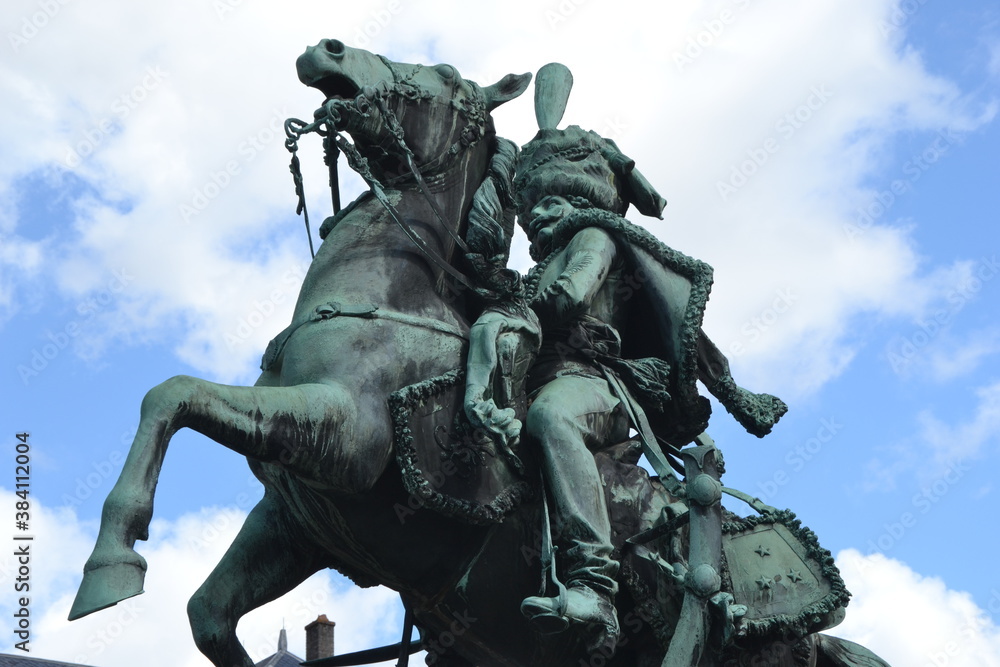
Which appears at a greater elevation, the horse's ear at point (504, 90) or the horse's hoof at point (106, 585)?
the horse's ear at point (504, 90)

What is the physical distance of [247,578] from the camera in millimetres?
8555

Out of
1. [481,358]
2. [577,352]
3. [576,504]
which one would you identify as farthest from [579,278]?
[576,504]

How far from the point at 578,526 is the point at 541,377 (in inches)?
47.1

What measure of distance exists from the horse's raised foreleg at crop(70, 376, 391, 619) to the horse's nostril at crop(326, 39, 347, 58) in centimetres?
173

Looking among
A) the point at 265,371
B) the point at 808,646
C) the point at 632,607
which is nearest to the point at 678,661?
the point at 632,607

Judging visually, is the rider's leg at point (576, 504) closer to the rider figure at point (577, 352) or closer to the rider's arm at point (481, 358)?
the rider figure at point (577, 352)

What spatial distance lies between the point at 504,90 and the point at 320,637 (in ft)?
61.3

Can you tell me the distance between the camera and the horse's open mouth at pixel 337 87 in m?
8.52

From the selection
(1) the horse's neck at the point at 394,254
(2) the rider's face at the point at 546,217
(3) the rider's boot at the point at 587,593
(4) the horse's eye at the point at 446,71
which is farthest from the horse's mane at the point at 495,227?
(3) the rider's boot at the point at 587,593

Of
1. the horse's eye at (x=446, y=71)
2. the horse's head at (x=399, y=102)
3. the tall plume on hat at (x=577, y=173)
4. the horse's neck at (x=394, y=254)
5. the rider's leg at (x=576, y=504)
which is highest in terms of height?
the tall plume on hat at (x=577, y=173)

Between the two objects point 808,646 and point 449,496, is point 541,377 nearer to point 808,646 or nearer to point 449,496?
point 449,496

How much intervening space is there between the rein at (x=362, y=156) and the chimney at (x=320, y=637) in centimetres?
1847

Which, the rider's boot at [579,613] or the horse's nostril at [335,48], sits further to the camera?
the horse's nostril at [335,48]

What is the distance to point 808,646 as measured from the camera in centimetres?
899
